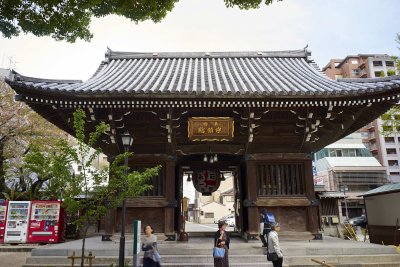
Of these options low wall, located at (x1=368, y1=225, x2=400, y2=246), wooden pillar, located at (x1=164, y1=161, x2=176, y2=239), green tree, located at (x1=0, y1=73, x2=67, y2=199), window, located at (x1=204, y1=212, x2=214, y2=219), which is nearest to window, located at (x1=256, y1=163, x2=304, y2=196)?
wooden pillar, located at (x1=164, y1=161, x2=176, y2=239)

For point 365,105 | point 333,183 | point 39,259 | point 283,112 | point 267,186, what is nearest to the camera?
point 39,259

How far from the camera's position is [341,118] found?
12.3m

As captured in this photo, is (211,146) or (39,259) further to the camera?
(211,146)

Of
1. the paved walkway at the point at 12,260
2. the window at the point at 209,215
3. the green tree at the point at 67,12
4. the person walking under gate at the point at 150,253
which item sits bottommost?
the paved walkway at the point at 12,260

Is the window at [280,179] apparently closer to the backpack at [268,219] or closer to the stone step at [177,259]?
the backpack at [268,219]

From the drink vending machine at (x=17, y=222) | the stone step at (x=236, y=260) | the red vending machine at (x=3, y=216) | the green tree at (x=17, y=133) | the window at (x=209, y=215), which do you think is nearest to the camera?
the stone step at (x=236, y=260)

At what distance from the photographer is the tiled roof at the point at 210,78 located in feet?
34.9

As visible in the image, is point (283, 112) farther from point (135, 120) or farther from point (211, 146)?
point (135, 120)

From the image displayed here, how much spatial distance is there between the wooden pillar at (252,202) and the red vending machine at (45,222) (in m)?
11.8

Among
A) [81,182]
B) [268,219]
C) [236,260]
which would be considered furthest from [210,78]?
[81,182]

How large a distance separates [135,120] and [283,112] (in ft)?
18.6

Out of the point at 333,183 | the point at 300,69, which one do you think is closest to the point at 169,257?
the point at 300,69

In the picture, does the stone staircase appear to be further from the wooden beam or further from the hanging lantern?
the hanging lantern

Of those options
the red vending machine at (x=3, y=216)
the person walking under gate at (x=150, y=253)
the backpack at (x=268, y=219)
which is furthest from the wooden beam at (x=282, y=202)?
the red vending machine at (x=3, y=216)
